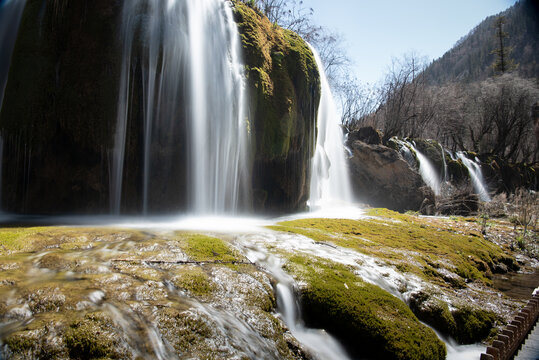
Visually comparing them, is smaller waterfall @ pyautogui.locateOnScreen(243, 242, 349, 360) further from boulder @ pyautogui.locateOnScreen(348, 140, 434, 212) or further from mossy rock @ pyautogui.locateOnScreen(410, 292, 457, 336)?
boulder @ pyautogui.locateOnScreen(348, 140, 434, 212)

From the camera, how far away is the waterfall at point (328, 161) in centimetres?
1445

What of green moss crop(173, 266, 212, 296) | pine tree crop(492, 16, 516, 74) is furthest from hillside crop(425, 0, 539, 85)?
green moss crop(173, 266, 212, 296)

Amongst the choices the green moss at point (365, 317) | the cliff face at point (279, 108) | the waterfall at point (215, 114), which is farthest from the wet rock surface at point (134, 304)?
the cliff face at point (279, 108)

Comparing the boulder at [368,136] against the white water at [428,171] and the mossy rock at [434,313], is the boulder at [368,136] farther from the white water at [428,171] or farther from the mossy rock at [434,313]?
the mossy rock at [434,313]

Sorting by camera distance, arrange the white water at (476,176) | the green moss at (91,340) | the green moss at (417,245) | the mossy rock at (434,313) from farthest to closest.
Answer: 1. the white water at (476,176)
2. the green moss at (417,245)
3. the mossy rock at (434,313)
4. the green moss at (91,340)

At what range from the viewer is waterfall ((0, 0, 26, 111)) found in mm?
8828

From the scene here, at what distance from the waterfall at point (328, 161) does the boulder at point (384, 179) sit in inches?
30.7

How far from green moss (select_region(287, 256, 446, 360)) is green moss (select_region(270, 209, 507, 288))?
1609mm

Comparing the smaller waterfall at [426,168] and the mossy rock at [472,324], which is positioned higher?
the smaller waterfall at [426,168]

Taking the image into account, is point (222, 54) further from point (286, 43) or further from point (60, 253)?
point (60, 253)

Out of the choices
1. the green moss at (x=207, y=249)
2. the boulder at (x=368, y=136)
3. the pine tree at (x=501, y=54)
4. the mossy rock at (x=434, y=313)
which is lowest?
the mossy rock at (x=434, y=313)

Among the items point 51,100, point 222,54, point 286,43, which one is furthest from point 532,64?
point 51,100

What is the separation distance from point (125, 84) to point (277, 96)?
454 cm

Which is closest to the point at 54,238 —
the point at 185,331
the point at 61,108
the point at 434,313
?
the point at 185,331
